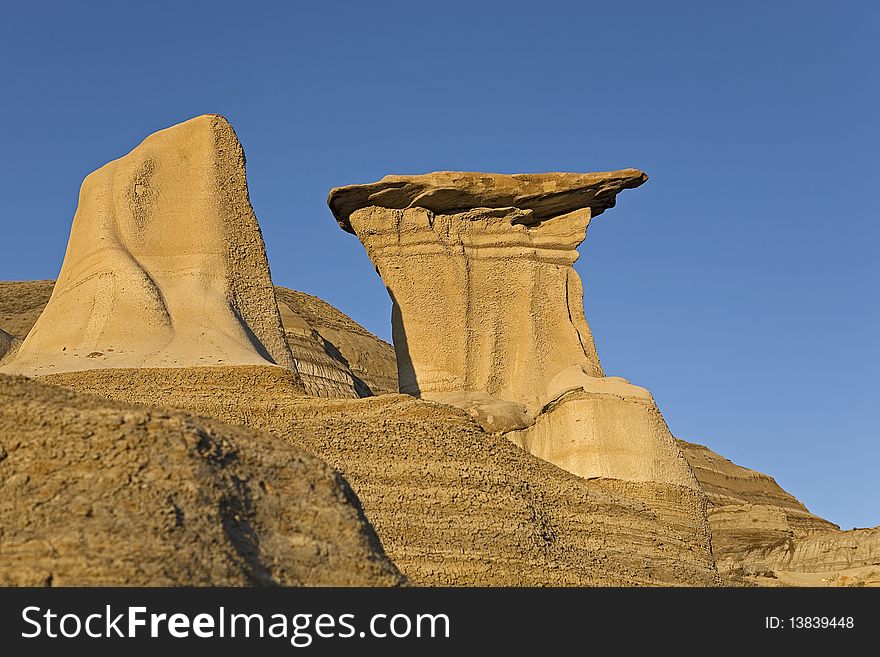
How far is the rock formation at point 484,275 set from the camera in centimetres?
2936

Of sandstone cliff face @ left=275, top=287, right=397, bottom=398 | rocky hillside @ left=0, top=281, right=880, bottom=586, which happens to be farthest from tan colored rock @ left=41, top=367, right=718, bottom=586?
sandstone cliff face @ left=275, top=287, right=397, bottom=398

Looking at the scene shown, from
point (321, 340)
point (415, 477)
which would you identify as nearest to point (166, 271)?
point (415, 477)

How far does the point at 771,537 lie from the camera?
44.5 meters

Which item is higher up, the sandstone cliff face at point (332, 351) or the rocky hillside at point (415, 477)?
the sandstone cliff face at point (332, 351)

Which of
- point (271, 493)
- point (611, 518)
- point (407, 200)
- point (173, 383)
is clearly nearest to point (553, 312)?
point (407, 200)

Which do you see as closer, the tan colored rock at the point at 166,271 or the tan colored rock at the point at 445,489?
the tan colored rock at the point at 445,489

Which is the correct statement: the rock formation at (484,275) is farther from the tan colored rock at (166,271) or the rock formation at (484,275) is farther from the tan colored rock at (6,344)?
the tan colored rock at (6,344)

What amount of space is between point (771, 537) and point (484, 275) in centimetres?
1882

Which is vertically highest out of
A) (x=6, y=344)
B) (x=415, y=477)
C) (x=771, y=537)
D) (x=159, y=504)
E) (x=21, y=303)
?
(x=21, y=303)

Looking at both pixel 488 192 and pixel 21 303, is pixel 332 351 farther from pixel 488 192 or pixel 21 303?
pixel 488 192

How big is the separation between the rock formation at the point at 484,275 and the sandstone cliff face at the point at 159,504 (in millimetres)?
15444

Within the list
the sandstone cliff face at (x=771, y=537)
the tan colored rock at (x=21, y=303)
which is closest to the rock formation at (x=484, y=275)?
the sandstone cliff face at (x=771, y=537)
